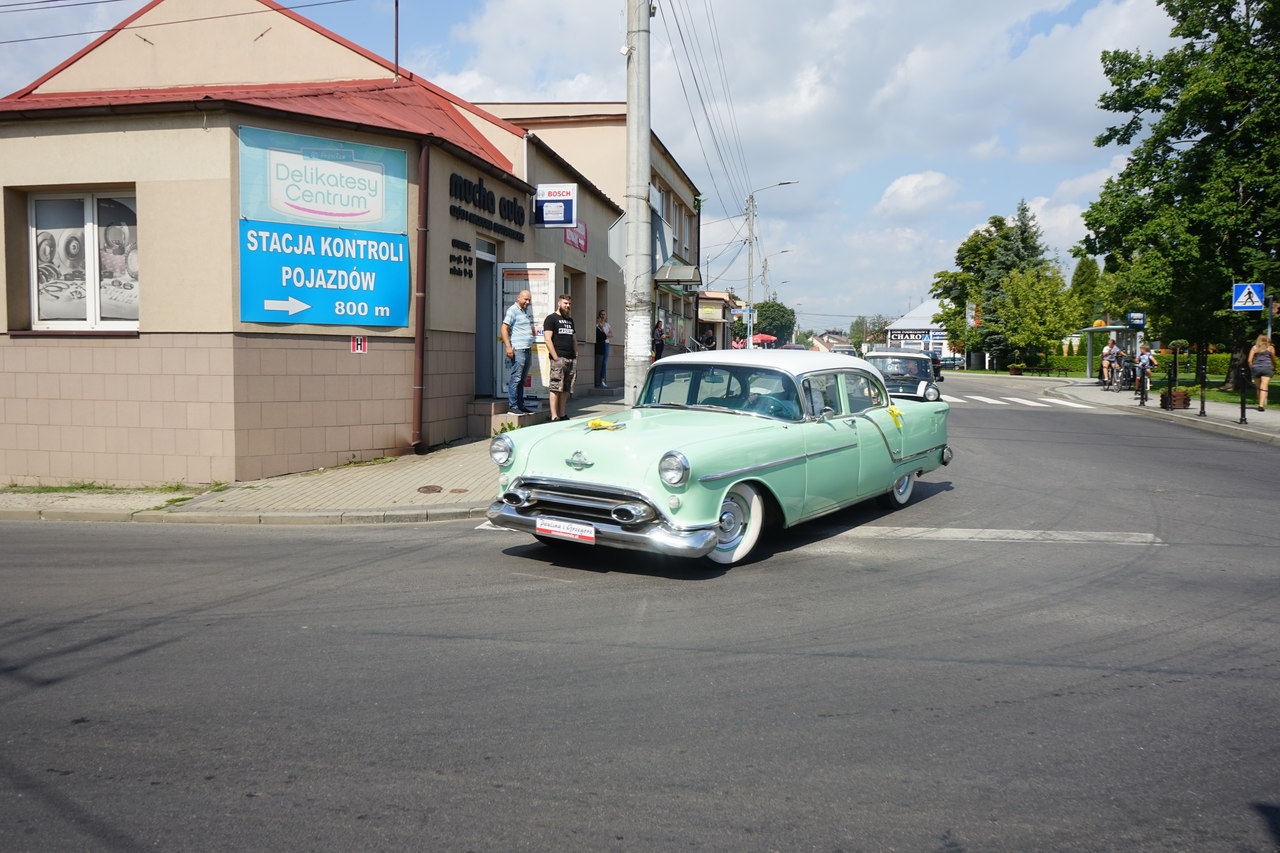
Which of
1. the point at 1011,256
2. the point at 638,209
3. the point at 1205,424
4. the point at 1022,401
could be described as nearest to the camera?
the point at 638,209

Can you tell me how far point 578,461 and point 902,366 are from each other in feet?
48.4

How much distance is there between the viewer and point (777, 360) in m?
7.55

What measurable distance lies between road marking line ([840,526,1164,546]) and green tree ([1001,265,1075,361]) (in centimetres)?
5268

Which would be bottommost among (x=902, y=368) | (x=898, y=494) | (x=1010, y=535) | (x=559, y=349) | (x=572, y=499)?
(x=1010, y=535)

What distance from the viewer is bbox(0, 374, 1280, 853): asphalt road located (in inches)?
117

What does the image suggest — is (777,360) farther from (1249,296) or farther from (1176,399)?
(1176,399)

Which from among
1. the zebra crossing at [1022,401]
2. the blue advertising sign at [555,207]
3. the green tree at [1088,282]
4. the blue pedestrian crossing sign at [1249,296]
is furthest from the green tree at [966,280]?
the blue advertising sign at [555,207]

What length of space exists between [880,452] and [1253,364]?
54.3ft

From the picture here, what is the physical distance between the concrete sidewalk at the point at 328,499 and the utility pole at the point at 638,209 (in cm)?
229

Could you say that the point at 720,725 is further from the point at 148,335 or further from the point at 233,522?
the point at 148,335

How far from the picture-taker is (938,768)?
3.35 metres

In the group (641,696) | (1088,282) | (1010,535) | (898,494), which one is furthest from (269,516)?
(1088,282)

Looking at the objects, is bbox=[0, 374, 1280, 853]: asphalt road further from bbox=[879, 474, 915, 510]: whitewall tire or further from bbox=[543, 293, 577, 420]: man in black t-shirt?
bbox=[543, 293, 577, 420]: man in black t-shirt

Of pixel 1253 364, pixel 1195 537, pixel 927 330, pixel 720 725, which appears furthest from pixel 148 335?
pixel 927 330
